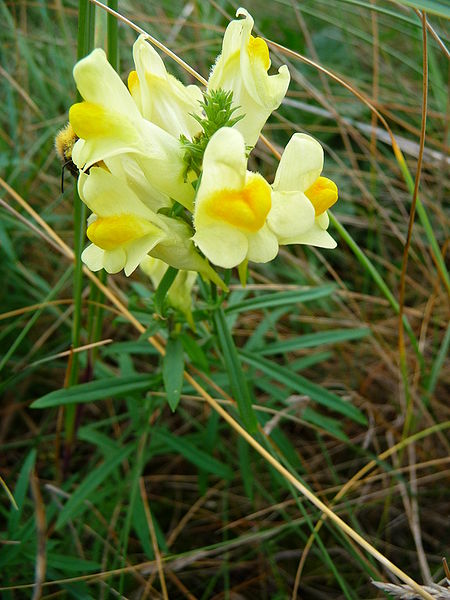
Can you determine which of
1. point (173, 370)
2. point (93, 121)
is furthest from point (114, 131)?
point (173, 370)

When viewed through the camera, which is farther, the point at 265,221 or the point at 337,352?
the point at 337,352

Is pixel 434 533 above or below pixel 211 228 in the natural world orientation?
below

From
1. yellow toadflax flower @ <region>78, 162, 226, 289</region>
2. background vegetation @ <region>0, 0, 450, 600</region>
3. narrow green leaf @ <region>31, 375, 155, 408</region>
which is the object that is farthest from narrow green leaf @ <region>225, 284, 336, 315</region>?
yellow toadflax flower @ <region>78, 162, 226, 289</region>

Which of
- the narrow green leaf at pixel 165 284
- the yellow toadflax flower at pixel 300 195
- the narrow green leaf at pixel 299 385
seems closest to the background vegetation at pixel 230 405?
the narrow green leaf at pixel 299 385

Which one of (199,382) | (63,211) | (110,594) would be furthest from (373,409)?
(63,211)

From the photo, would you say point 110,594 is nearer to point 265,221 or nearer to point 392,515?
point 392,515

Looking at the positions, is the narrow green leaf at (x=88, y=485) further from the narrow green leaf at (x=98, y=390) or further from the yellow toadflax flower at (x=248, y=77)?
the yellow toadflax flower at (x=248, y=77)

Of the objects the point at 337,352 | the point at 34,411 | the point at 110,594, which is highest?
the point at 337,352
